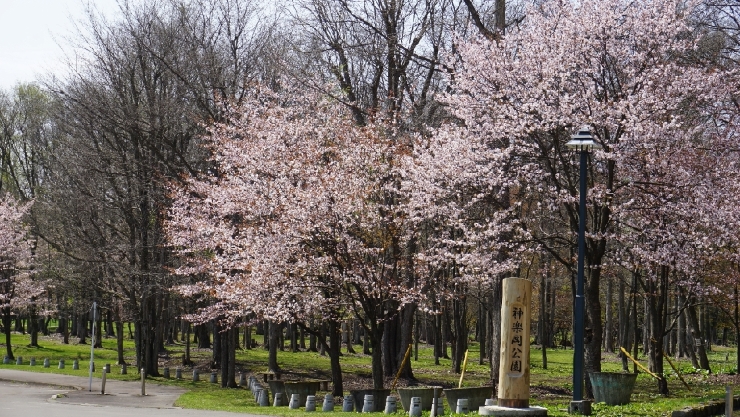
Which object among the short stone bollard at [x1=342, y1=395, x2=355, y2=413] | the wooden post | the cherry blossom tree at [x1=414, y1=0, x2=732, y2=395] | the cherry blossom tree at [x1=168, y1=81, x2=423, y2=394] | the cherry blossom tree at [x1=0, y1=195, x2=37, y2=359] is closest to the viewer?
the wooden post

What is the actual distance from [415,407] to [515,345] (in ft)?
12.6

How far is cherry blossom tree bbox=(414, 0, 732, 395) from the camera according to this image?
18.2 metres

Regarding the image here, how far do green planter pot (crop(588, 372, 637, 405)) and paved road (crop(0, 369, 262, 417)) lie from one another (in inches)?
298

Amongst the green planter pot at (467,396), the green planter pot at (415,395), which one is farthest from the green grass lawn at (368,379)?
the green planter pot at (467,396)

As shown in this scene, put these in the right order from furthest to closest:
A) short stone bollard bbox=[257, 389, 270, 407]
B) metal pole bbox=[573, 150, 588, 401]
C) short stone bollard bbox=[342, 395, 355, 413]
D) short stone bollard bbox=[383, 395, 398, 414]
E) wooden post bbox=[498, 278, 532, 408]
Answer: short stone bollard bbox=[257, 389, 270, 407], short stone bollard bbox=[342, 395, 355, 413], short stone bollard bbox=[383, 395, 398, 414], metal pole bbox=[573, 150, 588, 401], wooden post bbox=[498, 278, 532, 408]

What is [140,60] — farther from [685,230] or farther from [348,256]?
[685,230]

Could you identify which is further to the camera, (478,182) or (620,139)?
(478,182)

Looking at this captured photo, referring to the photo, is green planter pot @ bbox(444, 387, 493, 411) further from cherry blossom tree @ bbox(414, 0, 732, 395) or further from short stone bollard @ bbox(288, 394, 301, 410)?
short stone bollard @ bbox(288, 394, 301, 410)

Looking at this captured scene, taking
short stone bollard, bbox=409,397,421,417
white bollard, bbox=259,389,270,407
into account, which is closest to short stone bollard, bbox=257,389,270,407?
white bollard, bbox=259,389,270,407

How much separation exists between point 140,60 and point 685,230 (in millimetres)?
22541

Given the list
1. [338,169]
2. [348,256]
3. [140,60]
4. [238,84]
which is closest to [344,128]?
[338,169]

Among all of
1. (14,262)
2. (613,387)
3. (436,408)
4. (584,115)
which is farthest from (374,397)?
(14,262)

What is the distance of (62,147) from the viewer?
39344 mm

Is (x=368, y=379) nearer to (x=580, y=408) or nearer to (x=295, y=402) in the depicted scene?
(x=295, y=402)
